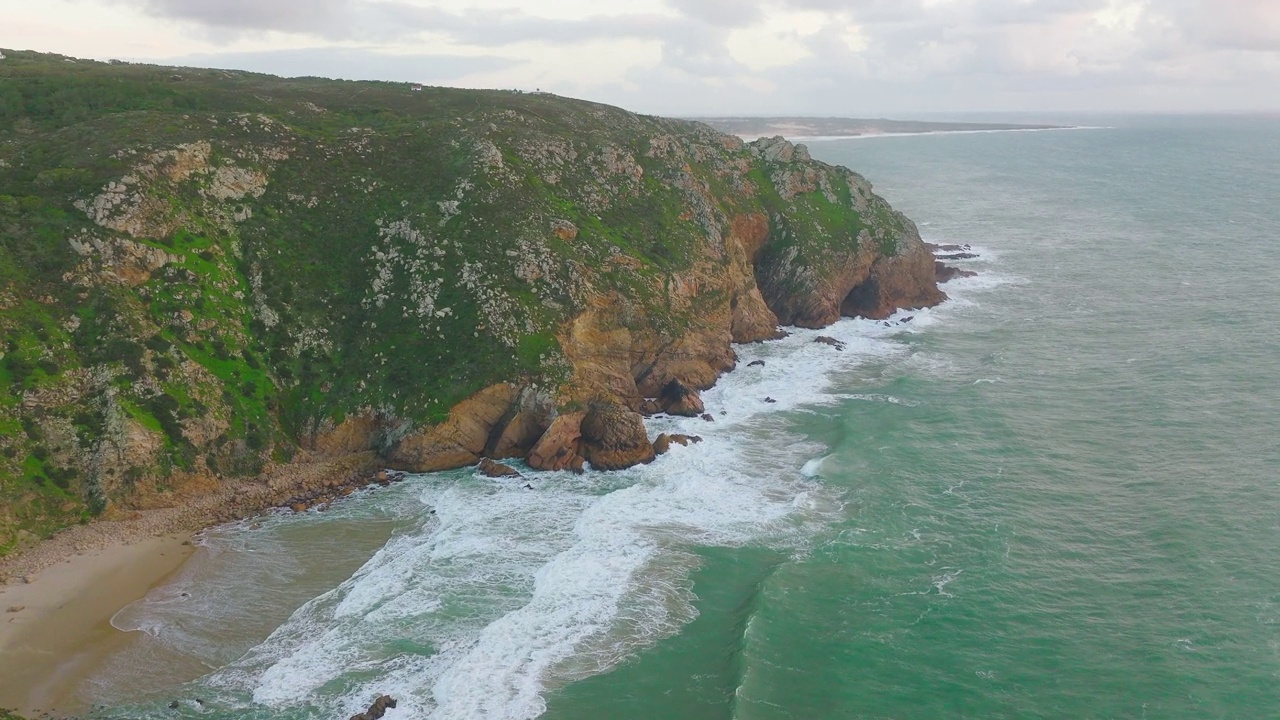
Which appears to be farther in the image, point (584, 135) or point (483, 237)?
point (584, 135)

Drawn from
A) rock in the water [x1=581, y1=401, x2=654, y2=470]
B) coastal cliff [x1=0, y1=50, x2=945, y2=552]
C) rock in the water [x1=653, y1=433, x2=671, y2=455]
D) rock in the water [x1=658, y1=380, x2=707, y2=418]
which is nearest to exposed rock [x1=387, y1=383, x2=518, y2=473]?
coastal cliff [x1=0, y1=50, x2=945, y2=552]

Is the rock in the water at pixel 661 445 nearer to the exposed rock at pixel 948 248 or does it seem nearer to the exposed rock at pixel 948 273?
the exposed rock at pixel 948 273

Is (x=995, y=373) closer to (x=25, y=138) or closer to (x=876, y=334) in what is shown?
(x=876, y=334)

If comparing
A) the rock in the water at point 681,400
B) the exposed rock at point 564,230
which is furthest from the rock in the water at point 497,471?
the exposed rock at point 564,230

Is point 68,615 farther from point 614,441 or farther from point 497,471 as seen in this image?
point 614,441

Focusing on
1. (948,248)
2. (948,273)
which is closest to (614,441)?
(948,273)

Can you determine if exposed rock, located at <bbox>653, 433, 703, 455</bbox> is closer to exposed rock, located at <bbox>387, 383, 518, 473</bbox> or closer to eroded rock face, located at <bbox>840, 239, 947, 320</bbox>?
exposed rock, located at <bbox>387, 383, 518, 473</bbox>

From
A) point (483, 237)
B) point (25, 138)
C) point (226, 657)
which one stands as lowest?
point (226, 657)

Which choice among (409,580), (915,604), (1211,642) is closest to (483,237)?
(409,580)
